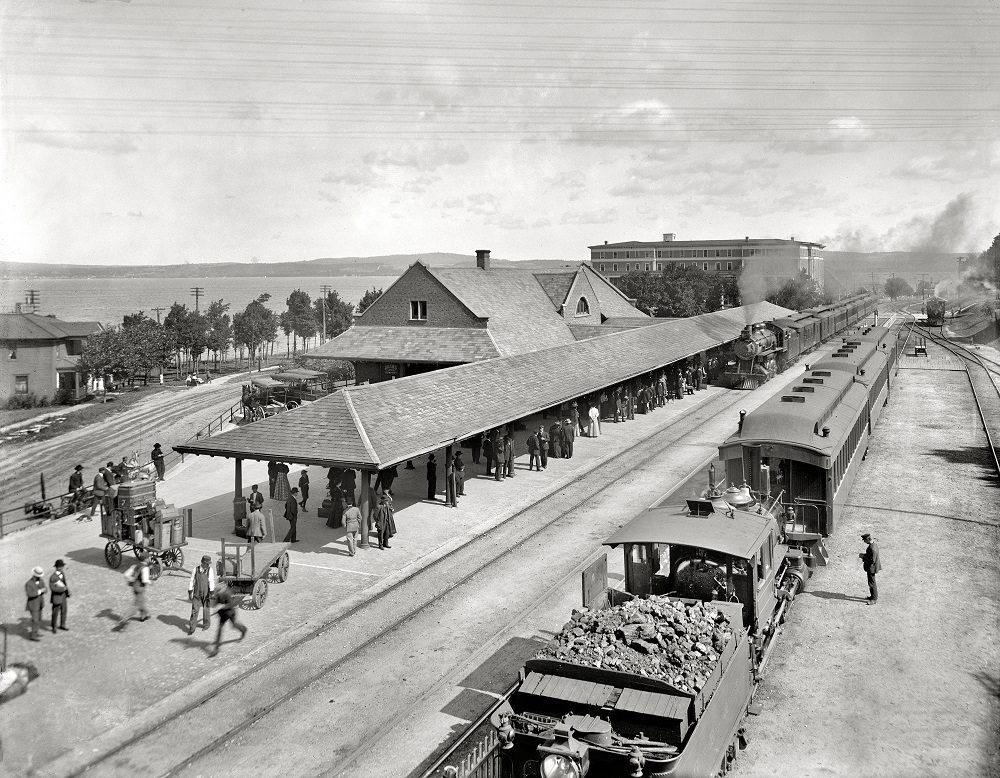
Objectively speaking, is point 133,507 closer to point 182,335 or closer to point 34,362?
point 34,362

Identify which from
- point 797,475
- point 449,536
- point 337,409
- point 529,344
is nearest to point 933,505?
point 797,475

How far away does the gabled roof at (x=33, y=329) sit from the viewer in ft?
169

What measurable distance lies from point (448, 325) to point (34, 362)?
30.0 meters

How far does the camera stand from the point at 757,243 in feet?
503

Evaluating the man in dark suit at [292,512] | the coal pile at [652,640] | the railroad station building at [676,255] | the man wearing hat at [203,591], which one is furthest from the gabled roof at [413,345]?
the railroad station building at [676,255]

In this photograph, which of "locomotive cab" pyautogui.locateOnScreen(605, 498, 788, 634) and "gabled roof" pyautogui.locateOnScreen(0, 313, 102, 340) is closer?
"locomotive cab" pyautogui.locateOnScreen(605, 498, 788, 634)

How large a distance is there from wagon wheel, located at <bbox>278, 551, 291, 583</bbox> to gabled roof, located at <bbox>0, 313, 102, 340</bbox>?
40847 mm

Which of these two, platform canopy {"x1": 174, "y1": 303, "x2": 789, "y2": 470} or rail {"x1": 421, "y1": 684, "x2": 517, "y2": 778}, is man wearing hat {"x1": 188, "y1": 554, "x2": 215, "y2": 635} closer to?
platform canopy {"x1": 174, "y1": 303, "x2": 789, "y2": 470}

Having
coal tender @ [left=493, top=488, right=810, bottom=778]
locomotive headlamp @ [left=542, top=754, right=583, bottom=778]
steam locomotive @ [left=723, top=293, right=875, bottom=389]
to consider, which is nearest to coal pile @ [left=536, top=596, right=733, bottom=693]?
coal tender @ [left=493, top=488, right=810, bottom=778]

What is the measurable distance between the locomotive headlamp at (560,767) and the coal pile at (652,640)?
1498 mm

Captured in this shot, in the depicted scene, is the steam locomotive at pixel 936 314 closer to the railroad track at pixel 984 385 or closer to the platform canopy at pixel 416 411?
the railroad track at pixel 984 385

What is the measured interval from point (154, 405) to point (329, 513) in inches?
1354

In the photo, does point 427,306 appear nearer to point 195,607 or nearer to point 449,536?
point 449,536

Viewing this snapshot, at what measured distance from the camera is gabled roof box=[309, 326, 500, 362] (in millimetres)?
39925
